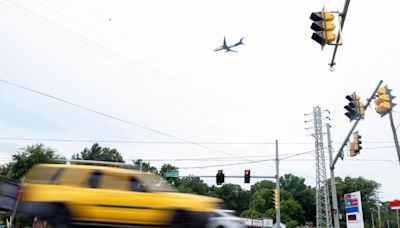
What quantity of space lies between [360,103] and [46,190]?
1262 cm

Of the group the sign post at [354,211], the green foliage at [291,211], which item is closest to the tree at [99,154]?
the green foliage at [291,211]

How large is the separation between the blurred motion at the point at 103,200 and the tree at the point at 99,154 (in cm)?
8026

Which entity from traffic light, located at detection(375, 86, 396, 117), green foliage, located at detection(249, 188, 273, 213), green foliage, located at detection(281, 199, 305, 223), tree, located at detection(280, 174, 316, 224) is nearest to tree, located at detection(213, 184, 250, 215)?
green foliage, located at detection(249, 188, 273, 213)

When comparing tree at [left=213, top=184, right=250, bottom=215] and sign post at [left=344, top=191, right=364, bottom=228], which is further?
tree at [left=213, top=184, right=250, bottom=215]

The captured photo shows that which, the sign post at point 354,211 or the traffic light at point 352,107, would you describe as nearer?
the traffic light at point 352,107

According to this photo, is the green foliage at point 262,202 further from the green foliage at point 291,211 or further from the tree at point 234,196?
the tree at point 234,196

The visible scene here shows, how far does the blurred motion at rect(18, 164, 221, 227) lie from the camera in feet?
28.7

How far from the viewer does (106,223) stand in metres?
8.80

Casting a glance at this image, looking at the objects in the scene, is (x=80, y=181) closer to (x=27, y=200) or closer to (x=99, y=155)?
(x=27, y=200)

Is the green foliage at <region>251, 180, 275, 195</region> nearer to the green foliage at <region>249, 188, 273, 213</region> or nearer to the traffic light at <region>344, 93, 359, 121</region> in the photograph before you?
the green foliage at <region>249, 188, 273, 213</region>

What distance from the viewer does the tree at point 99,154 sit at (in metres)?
88.1

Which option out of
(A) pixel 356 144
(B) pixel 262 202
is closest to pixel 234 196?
(B) pixel 262 202

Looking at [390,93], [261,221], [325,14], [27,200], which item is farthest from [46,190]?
[261,221]

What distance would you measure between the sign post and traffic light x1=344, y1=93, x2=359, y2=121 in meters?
11.6
